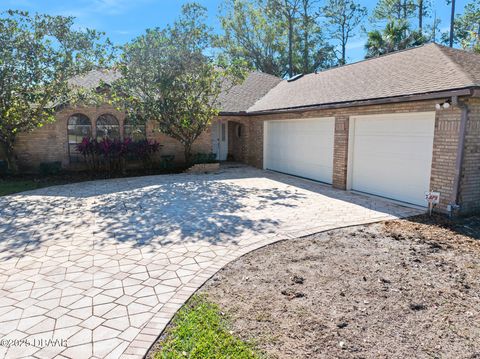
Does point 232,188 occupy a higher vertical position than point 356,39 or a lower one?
lower

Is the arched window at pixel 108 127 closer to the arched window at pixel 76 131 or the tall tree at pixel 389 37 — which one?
the arched window at pixel 76 131

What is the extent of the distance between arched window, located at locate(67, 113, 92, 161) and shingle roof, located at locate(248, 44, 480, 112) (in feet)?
25.4

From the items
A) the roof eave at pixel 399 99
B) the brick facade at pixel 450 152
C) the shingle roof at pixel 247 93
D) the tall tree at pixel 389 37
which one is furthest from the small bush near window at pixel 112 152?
the tall tree at pixel 389 37

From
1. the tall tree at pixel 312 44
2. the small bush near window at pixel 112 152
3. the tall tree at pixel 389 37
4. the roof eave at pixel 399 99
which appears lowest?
the small bush near window at pixel 112 152

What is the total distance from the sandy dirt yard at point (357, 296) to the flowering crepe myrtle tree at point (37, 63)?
34.9 ft

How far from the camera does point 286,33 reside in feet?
107

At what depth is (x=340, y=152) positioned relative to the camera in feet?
35.1

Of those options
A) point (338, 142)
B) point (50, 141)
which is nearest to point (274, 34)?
point (50, 141)

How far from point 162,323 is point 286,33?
3352 centimetres

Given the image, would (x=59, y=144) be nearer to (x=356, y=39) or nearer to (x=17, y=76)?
(x=17, y=76)

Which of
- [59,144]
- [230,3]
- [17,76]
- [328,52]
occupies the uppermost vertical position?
[230,3]

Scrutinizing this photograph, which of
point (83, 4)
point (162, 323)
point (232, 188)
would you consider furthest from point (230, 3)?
point (162, 323)

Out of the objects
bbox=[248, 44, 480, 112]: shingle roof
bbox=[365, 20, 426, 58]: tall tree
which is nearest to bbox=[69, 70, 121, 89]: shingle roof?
bbox=[248, 44, 480, 112]: shingle roof

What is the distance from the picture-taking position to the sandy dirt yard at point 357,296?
3148 mm
